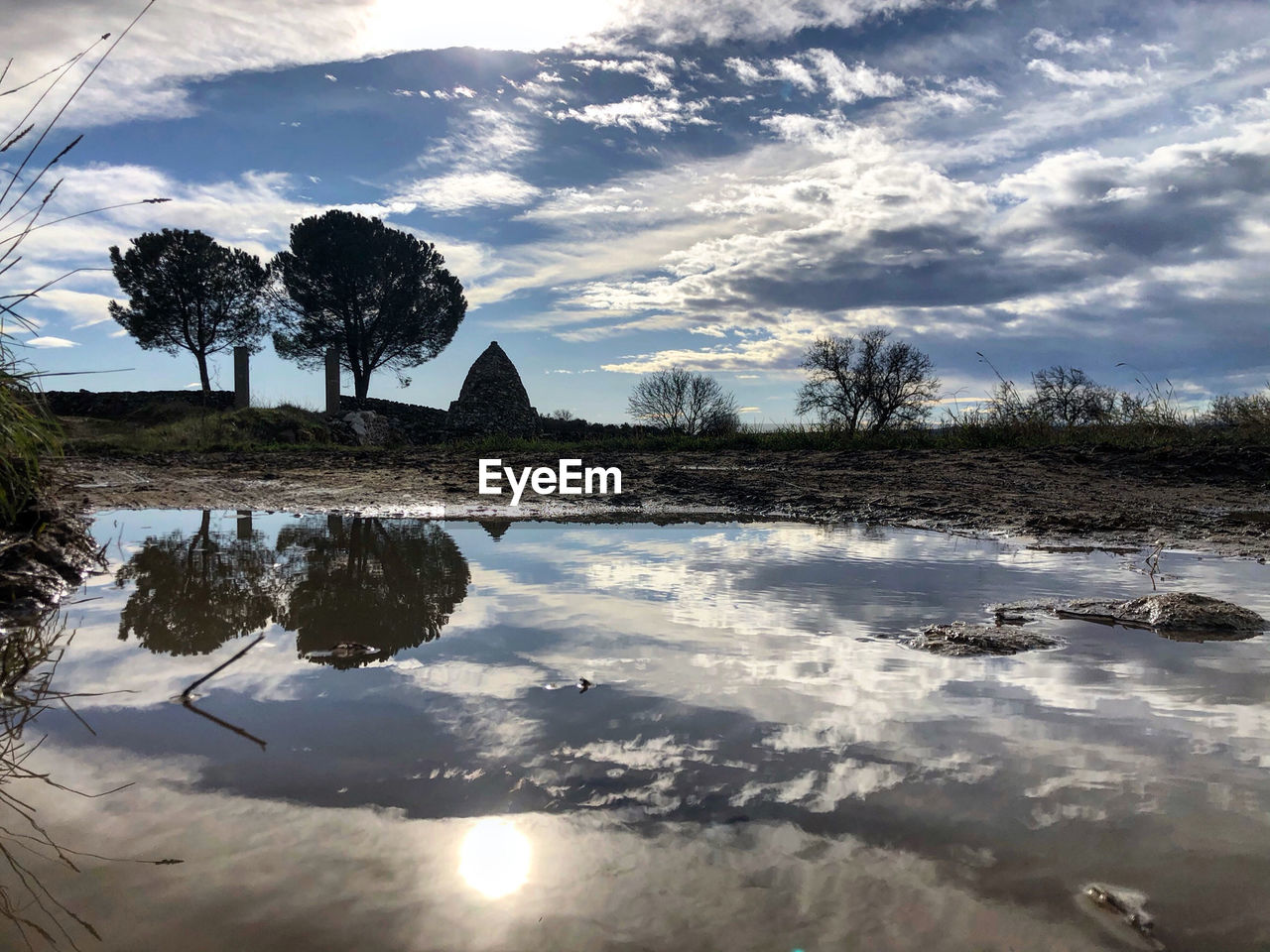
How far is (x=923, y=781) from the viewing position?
157cm

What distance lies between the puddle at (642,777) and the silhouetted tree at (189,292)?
3200 centimetres

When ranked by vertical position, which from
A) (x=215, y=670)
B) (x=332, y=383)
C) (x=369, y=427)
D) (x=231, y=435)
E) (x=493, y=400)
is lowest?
(x=215, y=670)

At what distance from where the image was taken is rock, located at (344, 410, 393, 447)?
58.8 ft

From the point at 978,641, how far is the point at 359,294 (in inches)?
1271

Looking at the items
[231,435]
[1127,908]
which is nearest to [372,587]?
[1127,908]

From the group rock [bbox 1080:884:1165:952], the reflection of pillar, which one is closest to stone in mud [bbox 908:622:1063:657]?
rock [bbox 1080:884:1165:952]

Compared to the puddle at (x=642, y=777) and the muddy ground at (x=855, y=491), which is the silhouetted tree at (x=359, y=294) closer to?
the muddy ground at (x=855, y=491)

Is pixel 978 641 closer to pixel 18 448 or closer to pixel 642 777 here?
pixel 642 777

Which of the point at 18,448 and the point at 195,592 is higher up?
the point at 18,448

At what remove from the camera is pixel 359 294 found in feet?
102

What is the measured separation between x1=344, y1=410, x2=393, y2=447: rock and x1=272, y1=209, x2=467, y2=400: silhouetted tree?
40.8 ft

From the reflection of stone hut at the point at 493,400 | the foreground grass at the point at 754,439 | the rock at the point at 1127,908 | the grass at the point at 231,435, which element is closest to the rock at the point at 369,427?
the grass at the point at 231,435

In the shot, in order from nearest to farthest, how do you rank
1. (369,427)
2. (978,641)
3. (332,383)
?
(978,641) → (369,427) → (332,383)

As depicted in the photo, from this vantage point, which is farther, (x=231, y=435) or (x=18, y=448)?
(x=231, y=435)
